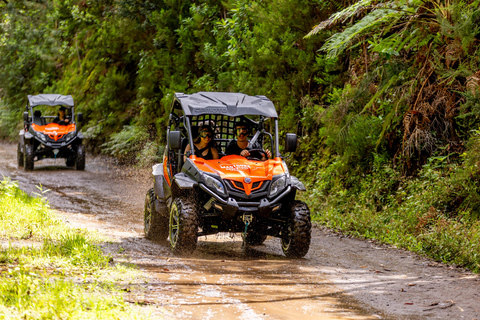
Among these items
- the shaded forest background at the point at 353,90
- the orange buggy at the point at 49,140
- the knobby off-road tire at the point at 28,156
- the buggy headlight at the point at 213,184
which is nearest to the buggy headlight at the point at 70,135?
the orange buggy at the point at 49,140

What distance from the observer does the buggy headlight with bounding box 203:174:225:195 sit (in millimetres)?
7551

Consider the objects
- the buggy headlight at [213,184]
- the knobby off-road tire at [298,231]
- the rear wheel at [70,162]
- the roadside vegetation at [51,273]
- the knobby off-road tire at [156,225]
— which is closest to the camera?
the roadside vegetation at [51,273]

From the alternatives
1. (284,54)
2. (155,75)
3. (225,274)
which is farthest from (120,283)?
(155,75)

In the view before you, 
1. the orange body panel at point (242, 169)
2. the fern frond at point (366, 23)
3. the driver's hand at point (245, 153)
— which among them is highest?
the fern frond at point (366, 23)

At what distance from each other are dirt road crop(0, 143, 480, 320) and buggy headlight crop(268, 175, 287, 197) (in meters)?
0.92

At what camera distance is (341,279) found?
6758 mm

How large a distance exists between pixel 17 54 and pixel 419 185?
3130 cm

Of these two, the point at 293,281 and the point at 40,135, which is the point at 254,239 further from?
the point at 40,135

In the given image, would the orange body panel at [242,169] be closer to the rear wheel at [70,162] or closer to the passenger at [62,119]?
the passenger at [62,119]

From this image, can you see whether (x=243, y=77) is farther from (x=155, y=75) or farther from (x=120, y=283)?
(x=120, y=283)

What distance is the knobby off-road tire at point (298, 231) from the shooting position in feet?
25.1

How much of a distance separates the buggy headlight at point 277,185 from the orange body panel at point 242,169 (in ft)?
0.32

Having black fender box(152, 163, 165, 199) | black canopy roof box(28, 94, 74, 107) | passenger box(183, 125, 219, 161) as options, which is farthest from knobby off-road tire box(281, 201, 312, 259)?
black canopy roof box(28, 94, 74, 107)

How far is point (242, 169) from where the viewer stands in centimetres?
783
